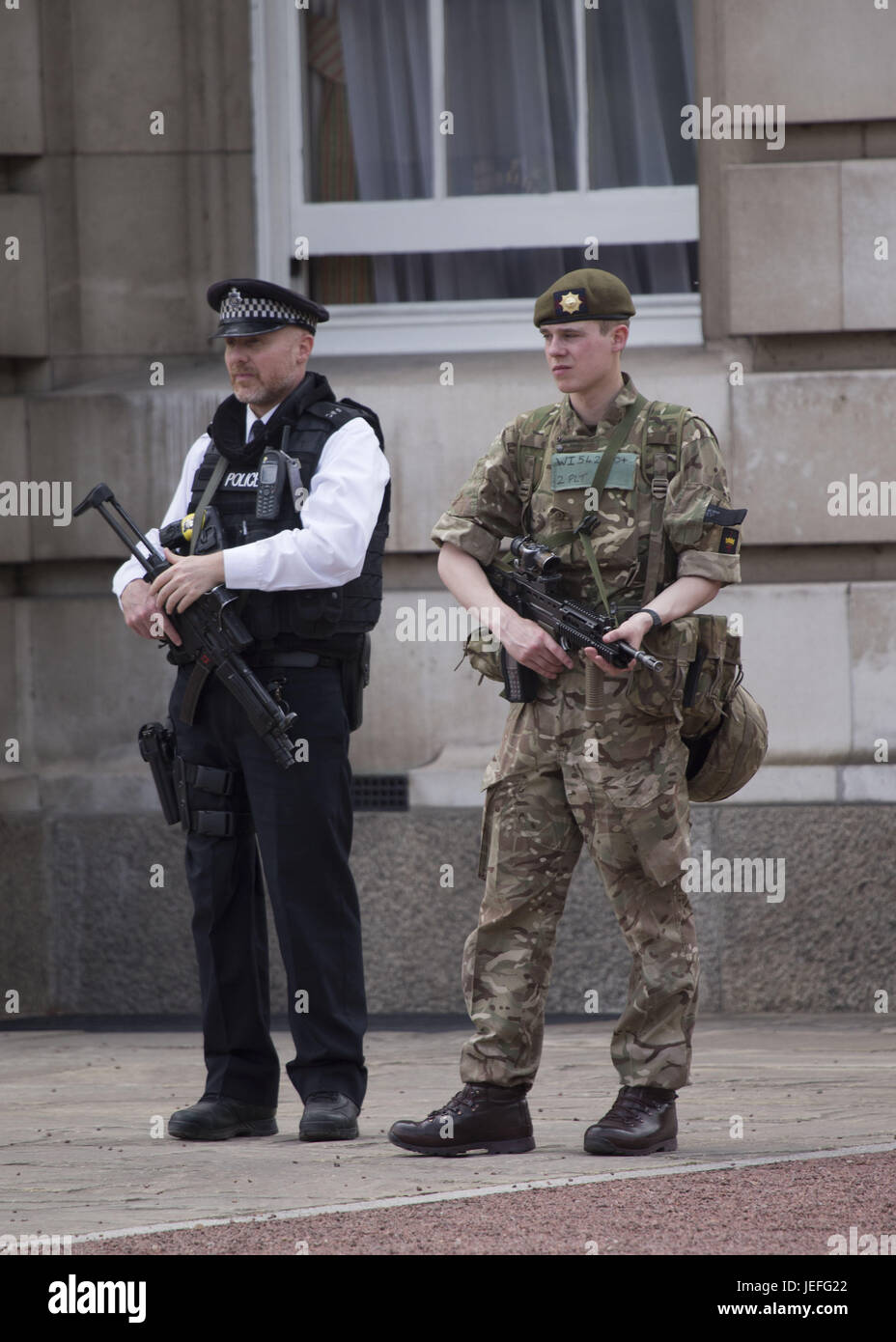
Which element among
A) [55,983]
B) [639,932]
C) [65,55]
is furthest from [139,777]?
[639,932]

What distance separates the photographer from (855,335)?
7.59 m

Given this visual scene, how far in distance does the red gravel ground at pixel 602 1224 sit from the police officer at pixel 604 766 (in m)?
0.51

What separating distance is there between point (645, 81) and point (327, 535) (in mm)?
3983

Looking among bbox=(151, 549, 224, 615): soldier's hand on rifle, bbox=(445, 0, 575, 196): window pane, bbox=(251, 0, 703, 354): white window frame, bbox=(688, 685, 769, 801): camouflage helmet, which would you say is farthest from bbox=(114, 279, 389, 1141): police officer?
bbox=(445, 0, 575, 196): window pane

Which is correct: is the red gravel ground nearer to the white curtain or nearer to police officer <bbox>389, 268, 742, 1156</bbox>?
police officer <bbox>389, 268, 742, 1156</bbox>

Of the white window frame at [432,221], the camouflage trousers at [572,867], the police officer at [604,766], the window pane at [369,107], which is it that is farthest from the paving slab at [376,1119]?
the window pane at [369,107]

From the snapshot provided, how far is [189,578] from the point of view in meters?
5.02

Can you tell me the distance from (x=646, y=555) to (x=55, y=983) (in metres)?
4.01

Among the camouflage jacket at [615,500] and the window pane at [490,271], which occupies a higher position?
the window pane at [490,271]

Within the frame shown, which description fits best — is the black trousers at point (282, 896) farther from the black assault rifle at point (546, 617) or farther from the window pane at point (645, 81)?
the window pane at point (645, 81)

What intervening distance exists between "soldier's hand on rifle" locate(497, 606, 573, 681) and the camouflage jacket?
165 millimetres

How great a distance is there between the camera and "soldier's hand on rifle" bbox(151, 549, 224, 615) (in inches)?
197

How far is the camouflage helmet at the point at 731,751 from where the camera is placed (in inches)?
193
